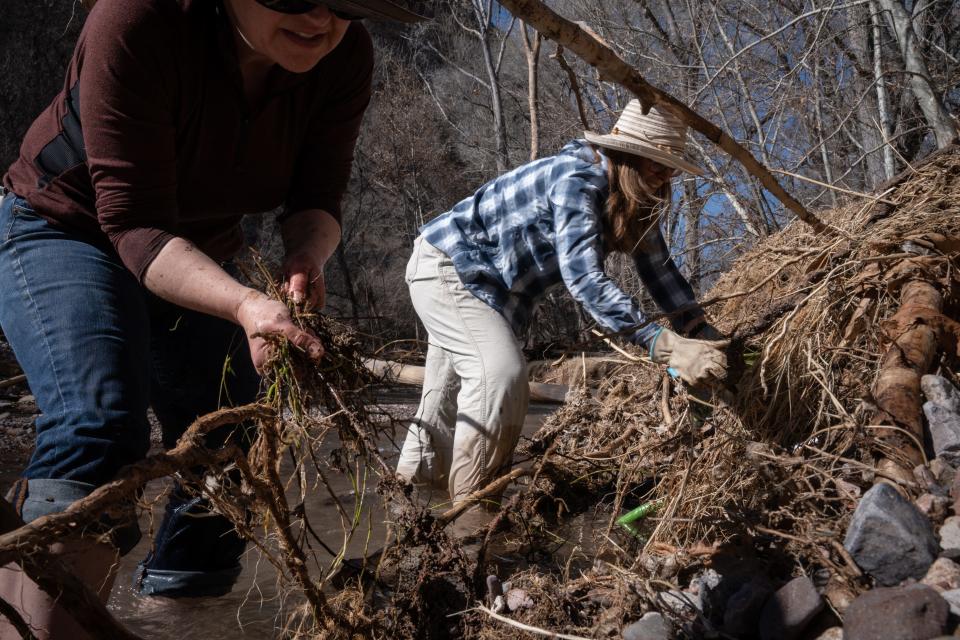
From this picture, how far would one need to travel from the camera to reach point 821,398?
9.88 ft

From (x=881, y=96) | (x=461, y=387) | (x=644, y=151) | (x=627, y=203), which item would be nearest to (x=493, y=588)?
(x=461, y=387)

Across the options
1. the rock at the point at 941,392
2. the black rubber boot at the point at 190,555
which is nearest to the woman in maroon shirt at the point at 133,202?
the black rubber boot at the point at 190,555

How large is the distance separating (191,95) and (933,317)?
2.61 meters

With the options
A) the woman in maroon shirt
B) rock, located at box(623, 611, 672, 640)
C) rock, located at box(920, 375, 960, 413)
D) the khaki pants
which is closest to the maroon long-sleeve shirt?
the woman in maroon shirt

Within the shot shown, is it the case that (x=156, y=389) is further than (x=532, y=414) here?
No

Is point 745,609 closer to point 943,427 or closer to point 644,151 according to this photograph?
point 943,427

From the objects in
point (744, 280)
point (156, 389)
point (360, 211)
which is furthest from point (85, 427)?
point (360, 211)

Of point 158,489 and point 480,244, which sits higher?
point 480,244

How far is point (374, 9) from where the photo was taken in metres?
1.80

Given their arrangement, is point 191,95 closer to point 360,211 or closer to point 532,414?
point 532,414

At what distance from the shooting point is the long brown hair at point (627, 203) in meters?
3.32

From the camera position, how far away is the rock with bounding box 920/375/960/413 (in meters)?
2.75

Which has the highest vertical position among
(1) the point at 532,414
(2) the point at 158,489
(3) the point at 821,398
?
(3) the point at 821,398

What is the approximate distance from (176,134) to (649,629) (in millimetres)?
1597
